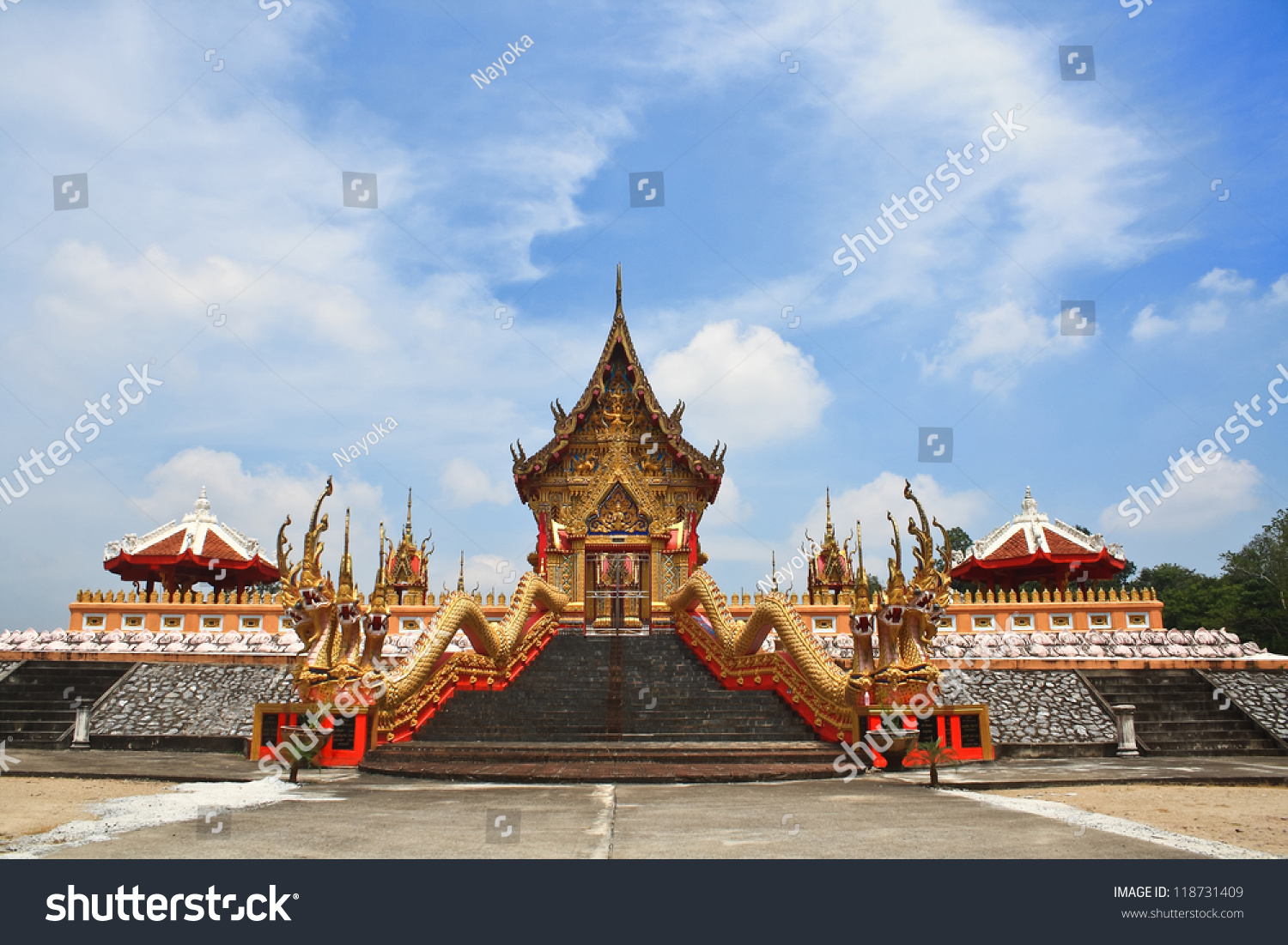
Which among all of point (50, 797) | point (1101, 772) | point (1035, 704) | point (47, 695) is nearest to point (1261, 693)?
point (1035, 704)

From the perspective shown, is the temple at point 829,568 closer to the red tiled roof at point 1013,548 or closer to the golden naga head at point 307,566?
the red tiled roof at point 1013,548

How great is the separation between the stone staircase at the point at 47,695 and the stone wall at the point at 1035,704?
705 inches

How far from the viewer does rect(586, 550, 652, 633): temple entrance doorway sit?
26.3 meters

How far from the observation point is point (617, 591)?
2669cm

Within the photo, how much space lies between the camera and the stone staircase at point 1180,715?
54.0 feet

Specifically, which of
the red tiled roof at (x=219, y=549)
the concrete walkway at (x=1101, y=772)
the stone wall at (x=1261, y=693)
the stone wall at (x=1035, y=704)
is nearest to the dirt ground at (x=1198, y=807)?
the concrete walkway at (x=1101, y=772)

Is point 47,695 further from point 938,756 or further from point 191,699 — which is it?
point 938,756

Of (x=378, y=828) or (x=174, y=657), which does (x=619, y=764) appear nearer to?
(x=378, y=828)

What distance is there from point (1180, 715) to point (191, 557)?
92.6ft

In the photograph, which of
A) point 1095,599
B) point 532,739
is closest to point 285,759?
point 532,739

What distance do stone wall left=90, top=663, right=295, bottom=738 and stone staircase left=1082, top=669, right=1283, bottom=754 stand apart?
18243 mm

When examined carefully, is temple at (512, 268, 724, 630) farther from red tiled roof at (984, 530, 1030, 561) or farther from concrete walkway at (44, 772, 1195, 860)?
concrete walkway at (44, 772, 1195, 860)

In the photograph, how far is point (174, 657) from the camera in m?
21.1

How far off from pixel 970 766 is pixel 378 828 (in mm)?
10297
